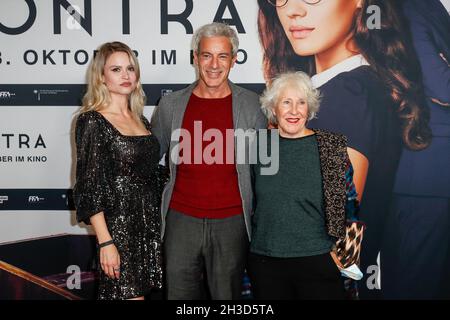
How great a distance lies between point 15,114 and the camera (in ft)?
8.80

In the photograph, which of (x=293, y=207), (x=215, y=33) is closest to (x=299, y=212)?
(x=293, y=207)

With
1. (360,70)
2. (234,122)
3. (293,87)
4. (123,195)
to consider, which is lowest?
(123,195)

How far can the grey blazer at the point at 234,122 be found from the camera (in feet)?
6.60

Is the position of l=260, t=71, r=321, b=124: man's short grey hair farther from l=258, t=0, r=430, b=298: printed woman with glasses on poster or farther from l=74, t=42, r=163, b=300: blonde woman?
l=258, t=0, r=430, b=298: printed woman with glasses on poster

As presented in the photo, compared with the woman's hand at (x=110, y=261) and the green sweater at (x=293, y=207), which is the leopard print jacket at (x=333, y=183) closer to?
the green sweater at (x=293, y=207)

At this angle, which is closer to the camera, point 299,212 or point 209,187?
point 299,212

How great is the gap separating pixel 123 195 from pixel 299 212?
2.31 feet

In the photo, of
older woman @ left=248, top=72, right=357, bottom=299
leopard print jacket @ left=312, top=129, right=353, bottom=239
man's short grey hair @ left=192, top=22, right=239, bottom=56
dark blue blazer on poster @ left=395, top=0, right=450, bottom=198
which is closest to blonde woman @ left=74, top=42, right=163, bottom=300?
man's short grey hair @ left=192, top=22, right=239, bottom=56

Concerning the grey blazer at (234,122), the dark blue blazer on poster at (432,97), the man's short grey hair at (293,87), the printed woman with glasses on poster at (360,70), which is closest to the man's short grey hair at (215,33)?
the grey blazer at (234,122)

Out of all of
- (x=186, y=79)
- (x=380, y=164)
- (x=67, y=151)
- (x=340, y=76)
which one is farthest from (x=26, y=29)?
(x=380, y=164)

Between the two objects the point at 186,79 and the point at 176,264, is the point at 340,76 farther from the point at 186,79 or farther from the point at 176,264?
the point at 176,264

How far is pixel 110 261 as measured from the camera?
6.02 ft

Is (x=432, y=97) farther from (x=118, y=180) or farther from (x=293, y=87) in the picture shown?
(x=118, y=180)

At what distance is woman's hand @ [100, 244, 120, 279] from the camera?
1.83 m
